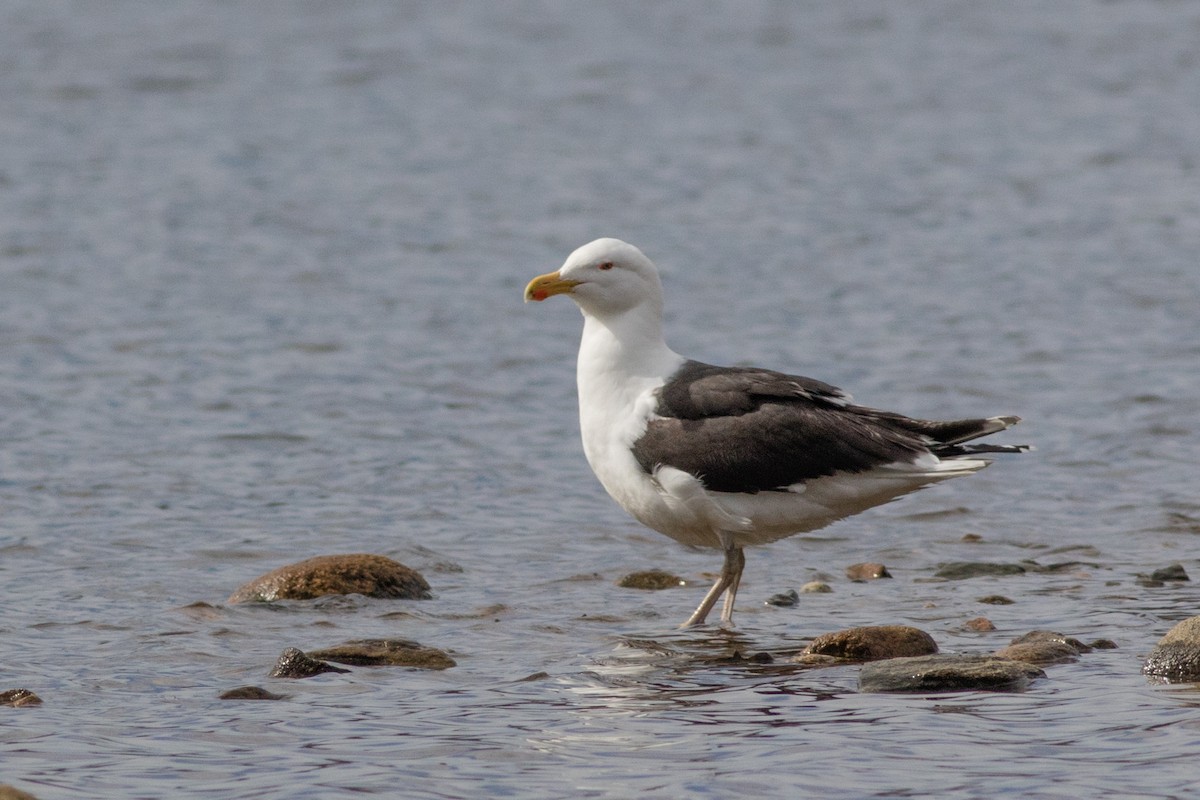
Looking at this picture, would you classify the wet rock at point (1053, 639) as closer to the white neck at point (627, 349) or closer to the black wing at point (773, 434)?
the black wing at point (773, 434)

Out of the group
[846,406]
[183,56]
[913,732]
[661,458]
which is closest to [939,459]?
[846,406]

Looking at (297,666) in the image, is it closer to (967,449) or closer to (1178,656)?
(967,449)

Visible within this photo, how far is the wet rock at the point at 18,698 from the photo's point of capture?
6891mm

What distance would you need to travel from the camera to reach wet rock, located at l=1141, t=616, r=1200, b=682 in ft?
22.9

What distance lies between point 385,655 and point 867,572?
124 inches

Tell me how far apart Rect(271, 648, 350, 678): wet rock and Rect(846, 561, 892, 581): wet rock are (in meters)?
3.30

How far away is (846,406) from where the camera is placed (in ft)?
28.7

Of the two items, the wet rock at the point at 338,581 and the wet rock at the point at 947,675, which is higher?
the wet rock at the point at 338,581

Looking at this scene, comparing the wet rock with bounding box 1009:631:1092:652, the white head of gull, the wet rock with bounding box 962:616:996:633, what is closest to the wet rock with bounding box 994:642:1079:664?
the wet rock with bounding box 1009:631:1092:652

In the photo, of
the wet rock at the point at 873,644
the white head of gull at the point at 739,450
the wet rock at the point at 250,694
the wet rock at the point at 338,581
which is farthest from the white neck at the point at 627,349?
the wet rock at the point at 250,694

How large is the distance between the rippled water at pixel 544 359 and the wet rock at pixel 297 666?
0.21 m

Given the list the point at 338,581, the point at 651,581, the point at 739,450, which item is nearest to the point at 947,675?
the point at 739,450

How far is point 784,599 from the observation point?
9.03 metres

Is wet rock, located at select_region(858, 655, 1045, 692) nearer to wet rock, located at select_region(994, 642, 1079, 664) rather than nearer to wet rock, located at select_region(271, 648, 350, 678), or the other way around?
wet rock, located at select_region(994, 642, 1079, 664)
